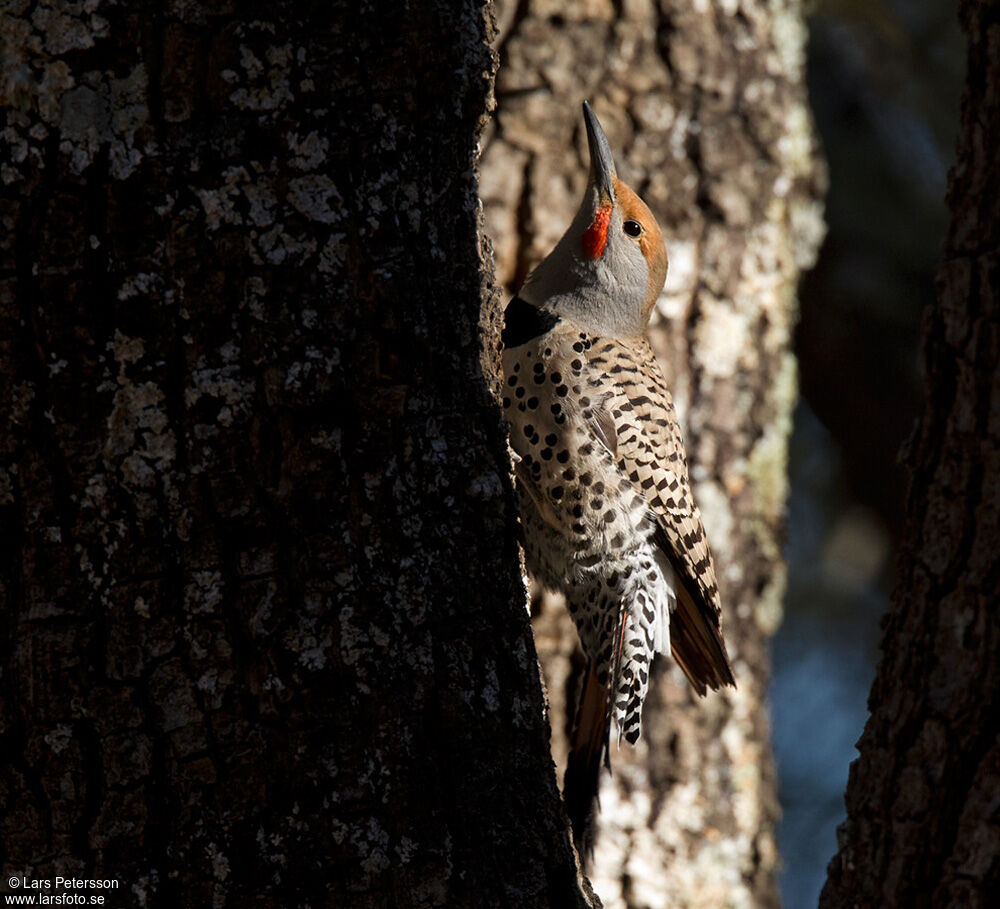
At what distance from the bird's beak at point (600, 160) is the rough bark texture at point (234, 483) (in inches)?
72.3

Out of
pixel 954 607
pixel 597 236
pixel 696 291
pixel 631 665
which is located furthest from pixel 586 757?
pixel 954 607

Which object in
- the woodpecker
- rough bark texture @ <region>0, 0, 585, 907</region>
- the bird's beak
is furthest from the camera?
the bird's beak

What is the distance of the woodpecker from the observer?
3531 mm

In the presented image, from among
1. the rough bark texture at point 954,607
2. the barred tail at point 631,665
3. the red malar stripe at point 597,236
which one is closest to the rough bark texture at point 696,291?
the red malar stripe at point 597,236

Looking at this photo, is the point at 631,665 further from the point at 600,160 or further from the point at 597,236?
the point at 600,160

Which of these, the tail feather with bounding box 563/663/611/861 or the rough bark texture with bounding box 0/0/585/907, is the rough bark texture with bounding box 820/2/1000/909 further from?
the tail feather with bounding box 563/663/611/861

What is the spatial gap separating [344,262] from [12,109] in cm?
53

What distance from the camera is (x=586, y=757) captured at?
144 inches

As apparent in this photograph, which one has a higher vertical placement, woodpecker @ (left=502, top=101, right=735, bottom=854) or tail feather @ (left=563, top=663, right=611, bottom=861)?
woodpecker @ (left=502, top=101, right=735, bottom=854)

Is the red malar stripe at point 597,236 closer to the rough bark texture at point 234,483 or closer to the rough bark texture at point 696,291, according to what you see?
the rough bark texture at point 696,291

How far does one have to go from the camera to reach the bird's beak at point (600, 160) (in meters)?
3.78

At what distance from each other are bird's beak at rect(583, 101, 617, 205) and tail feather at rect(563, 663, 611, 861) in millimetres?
1456

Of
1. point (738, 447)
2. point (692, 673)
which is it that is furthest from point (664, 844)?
point (738, 447)

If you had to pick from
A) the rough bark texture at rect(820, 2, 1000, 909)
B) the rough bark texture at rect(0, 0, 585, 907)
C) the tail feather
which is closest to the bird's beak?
the tail feather
